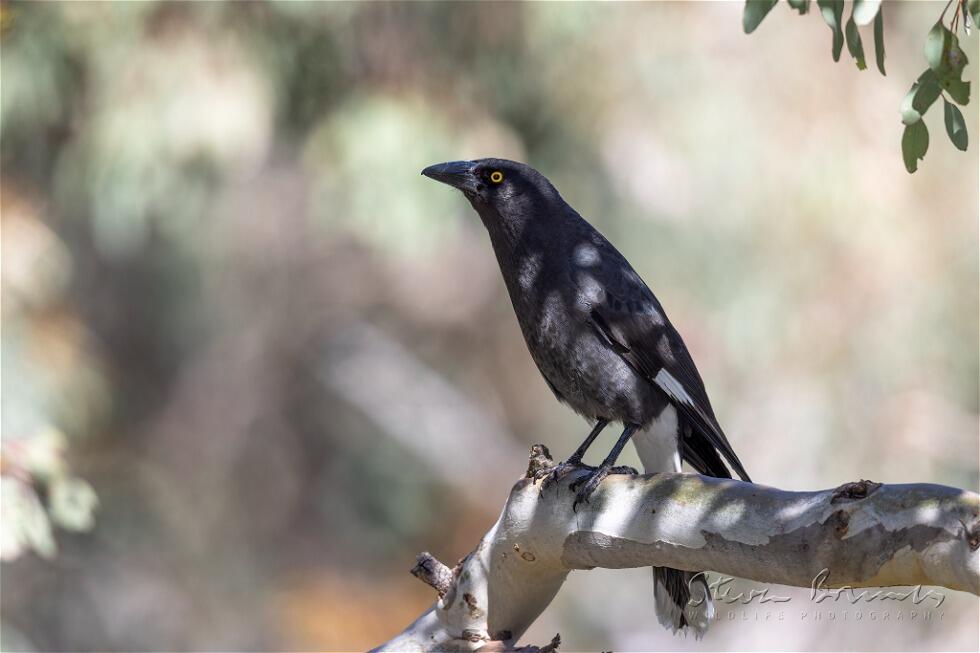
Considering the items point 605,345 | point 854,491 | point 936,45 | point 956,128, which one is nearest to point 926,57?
point 936,45

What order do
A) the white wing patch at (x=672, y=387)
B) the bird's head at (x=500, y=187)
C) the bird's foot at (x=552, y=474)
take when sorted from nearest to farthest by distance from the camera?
the bird's foot at (x=552, y=474) → the white wing patch at (x=672, y=387) → the bird's head at (x=500, y=187)

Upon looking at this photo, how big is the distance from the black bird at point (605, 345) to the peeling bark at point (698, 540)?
59cm

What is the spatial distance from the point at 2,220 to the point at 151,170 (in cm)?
96

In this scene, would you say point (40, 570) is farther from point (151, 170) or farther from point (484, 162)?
point (484, 162)

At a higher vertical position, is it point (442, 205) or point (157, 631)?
point (442, 205)

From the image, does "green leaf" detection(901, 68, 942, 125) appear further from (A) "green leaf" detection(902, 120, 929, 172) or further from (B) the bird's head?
(B) the bird's head

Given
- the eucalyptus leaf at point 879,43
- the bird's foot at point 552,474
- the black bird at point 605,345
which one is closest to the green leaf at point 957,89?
the eucalyptus leaf at point 879,43

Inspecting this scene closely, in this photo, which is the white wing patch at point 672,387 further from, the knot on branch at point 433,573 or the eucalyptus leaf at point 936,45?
the eucalyptus leaf at point 936,45

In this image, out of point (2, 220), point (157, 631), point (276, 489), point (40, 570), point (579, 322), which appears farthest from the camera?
point (276, 489)

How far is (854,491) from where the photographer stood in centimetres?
194

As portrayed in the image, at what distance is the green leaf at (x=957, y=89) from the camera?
78.2 inches

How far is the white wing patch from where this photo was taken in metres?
3.08

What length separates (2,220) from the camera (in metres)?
5.56

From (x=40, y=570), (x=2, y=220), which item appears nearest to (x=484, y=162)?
(x=2, y=220)
